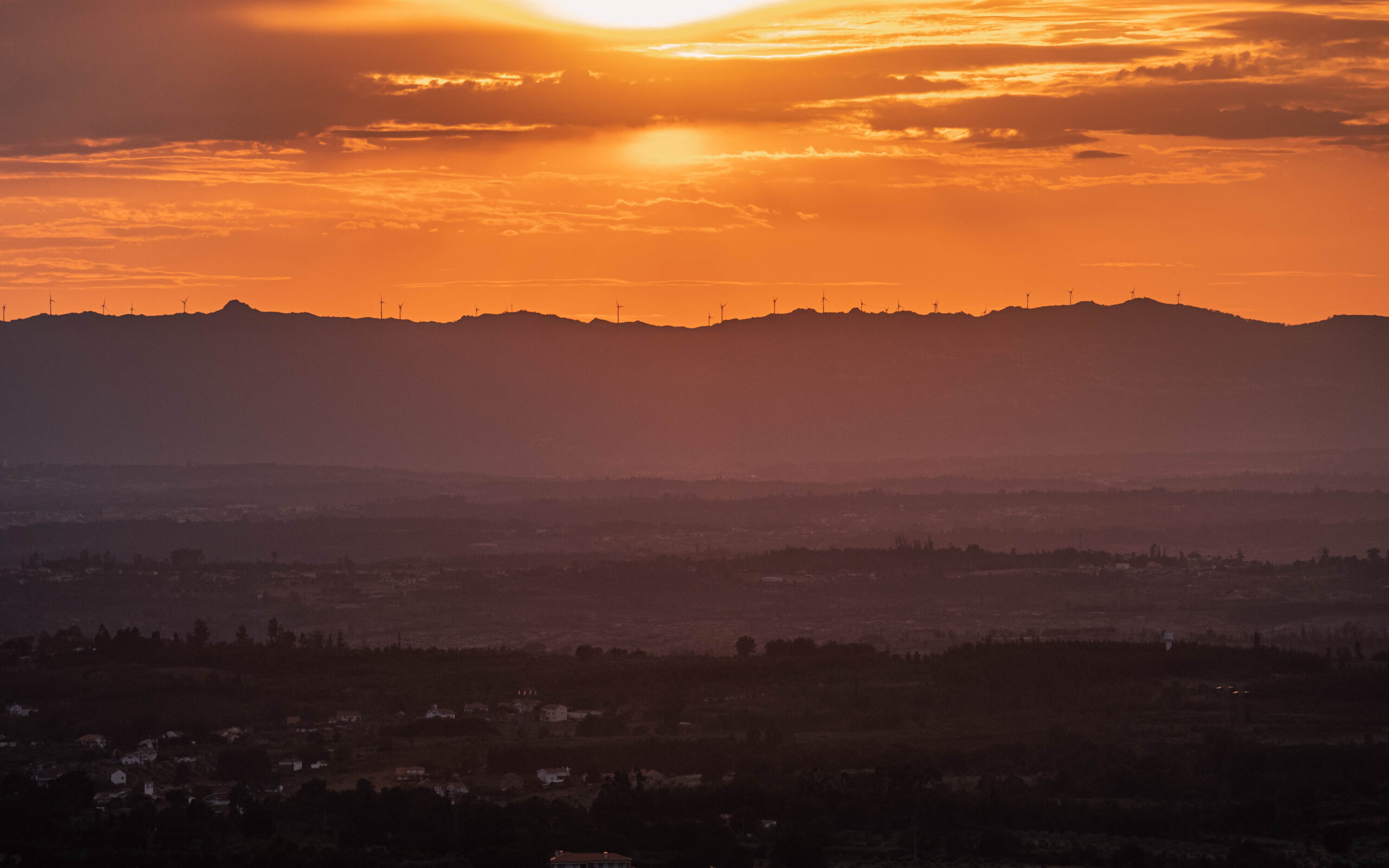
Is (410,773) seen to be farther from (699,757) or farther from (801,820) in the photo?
(801,820)

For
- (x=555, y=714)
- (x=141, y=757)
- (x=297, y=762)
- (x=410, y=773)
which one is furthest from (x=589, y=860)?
(x=555, y=714)

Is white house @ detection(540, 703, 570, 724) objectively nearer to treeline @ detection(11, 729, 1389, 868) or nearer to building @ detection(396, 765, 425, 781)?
building @ detection(396, 765, 425, 781)

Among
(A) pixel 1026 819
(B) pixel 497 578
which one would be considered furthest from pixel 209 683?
(B) pixel 497 578

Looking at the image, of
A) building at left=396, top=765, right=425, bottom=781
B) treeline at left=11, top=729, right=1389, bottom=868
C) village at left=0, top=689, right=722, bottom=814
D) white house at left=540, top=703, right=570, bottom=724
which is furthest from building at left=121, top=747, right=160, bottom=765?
white house at left=540, top=703, right=570, bottom=724

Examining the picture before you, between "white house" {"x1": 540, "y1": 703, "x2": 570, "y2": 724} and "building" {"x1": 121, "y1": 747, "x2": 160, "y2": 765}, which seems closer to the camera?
"building" {"x1": 121, "y1": 747, "x2": 160, "y2": 765}

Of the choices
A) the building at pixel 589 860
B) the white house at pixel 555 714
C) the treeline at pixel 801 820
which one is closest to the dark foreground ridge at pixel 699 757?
the treeline at pixel 801 820
